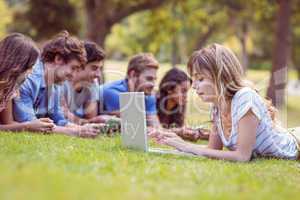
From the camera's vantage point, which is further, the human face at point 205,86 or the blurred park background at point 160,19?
the blurred park background at point 160,19

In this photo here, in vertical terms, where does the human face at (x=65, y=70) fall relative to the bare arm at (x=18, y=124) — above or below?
above

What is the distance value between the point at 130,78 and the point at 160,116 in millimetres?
1226

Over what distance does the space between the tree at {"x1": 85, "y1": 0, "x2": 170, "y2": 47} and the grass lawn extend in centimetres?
1409

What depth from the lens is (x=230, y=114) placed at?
17.0 ft

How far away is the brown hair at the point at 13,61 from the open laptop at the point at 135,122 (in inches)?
44.3

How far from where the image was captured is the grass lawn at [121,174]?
2953 mm

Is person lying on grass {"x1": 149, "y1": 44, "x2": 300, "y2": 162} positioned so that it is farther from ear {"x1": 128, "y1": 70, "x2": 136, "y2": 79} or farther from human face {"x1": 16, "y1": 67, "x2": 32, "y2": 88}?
ear {"x1": 128, "y1": 70, "x2": 136, "y2": 79}

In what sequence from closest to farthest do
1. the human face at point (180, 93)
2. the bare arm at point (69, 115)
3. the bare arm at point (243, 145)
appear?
the bare arm at point (243, 145)
the bare arm at point (69, 115)
the human face at point (180, 93)

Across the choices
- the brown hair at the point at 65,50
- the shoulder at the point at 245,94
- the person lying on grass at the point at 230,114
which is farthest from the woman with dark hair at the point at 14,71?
the shoulder at the point at 245,94

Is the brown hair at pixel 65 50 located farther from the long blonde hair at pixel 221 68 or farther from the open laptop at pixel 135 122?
the long blonde hair at pixel 221 68

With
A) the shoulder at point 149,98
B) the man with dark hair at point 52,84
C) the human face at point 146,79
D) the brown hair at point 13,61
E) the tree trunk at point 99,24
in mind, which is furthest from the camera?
the tree trunk at point 99,24

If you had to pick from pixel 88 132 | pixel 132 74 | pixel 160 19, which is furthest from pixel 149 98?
pixel 160 19

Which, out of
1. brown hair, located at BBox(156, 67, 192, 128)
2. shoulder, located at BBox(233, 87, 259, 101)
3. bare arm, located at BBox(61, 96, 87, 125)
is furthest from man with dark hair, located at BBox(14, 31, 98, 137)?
brown hair, located at BBox(156, 67, 192, 128)

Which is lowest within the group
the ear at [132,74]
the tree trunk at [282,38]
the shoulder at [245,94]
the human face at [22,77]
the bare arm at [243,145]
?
the bare arm at [243,145]
